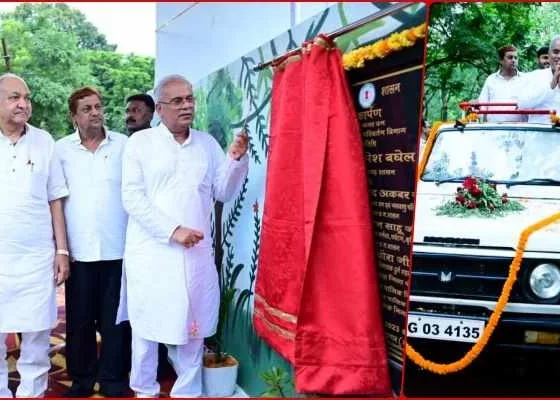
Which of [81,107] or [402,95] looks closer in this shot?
[402,95]

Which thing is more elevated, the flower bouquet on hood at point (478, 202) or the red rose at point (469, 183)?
the red rose at point (469, 183)

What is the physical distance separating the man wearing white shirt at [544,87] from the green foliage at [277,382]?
1.55 meters

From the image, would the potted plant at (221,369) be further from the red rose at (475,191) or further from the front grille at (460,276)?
the red rose at (475,191)

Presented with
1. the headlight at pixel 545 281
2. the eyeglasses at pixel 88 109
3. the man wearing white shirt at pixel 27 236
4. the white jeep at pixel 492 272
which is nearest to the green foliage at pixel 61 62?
the eyeglasses at pixel 88 109

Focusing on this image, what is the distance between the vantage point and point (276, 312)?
2553mm

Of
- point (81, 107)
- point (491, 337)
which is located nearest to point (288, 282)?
point (491, 337)

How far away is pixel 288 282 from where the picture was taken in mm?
2449

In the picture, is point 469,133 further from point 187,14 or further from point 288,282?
point 187,14

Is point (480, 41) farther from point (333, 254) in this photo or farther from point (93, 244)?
point (93, 244)

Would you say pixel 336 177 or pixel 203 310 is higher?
pixel 336 177

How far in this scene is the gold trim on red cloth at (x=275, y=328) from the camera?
239 centimetres

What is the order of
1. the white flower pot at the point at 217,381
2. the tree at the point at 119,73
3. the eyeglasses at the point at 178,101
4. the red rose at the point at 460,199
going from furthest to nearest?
the tree at the point at 119,73
the white flower pot at the point at 217,381
the eyeglasses at the point at 178,101
the red rose at the point at 460,199

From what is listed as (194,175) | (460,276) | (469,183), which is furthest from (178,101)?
(460,276)

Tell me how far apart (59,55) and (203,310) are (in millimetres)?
12213
